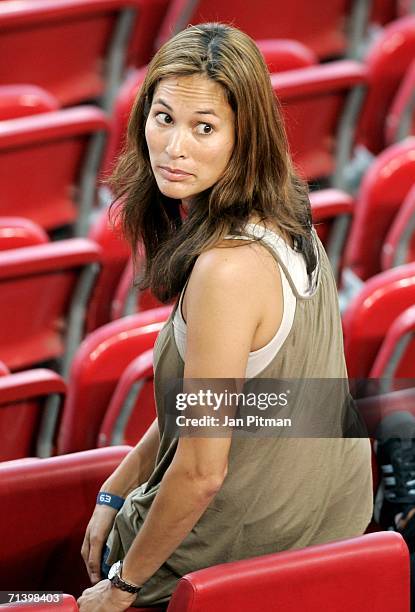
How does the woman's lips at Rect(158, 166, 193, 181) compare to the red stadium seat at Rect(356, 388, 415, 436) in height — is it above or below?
above

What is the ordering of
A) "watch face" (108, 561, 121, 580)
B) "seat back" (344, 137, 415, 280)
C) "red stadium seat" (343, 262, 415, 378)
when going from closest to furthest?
"watch face" (108, 561, 121, 580), "red stadium seat" (343, 262, 415, 378), "seat back" (344, 137, 415, 280)

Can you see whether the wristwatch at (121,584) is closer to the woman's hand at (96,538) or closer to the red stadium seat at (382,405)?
the woman's hand at (96,538)

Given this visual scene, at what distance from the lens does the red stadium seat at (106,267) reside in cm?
165

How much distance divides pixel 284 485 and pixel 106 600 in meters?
0.16

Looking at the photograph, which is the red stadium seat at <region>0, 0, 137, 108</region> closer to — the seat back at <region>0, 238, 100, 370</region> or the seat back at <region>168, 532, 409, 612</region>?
the seat back at <region>0, 238, 100, 370</region>

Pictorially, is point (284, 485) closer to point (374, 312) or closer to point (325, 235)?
point (374, 312)

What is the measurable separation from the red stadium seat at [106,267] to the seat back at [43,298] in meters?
0.08

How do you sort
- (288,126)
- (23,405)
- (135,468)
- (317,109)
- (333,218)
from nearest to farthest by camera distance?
(135,468) → (23,405) → (333,218) → (288,126) → (317,109)

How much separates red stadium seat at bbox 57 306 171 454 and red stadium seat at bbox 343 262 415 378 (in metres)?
0.21

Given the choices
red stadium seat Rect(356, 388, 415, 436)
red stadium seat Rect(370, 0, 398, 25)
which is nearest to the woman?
red stadium seat Rect(356, 388, 415, 436)

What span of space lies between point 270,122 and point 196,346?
171 millimetres

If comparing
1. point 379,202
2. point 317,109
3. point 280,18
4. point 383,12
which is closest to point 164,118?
point 379,202

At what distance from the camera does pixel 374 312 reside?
1384mm

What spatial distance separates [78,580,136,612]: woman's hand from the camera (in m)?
0.97
